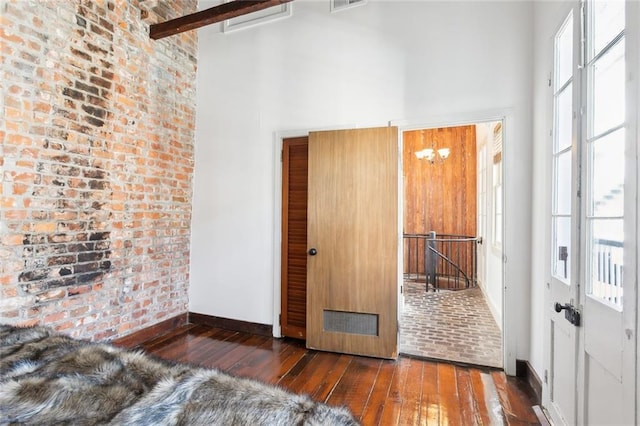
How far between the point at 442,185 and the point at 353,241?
4787mm

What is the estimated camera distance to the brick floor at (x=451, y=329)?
308 cm

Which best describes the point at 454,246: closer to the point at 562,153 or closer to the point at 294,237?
the point at 294,237

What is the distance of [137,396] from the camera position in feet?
2.71

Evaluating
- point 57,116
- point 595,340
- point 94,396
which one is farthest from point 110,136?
point 595,340

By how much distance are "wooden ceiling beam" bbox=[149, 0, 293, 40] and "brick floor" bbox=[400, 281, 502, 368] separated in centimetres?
365

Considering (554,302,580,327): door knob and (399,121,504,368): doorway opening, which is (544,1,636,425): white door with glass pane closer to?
(554,302,580,327): door knob

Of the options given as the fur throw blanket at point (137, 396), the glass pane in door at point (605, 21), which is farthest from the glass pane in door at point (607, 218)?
the fur throw blanket at point (137, 396)

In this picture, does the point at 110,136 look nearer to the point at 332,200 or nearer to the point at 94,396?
the point at 332,200

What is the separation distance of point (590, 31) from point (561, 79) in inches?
17.1

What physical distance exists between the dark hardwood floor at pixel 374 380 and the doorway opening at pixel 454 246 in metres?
0.35

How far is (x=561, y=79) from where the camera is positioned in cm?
198

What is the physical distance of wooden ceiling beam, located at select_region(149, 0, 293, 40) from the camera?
9.56ft

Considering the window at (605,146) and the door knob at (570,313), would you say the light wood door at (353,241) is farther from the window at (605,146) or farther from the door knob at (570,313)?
the window at (605,146)

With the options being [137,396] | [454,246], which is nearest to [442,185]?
[454,246]
